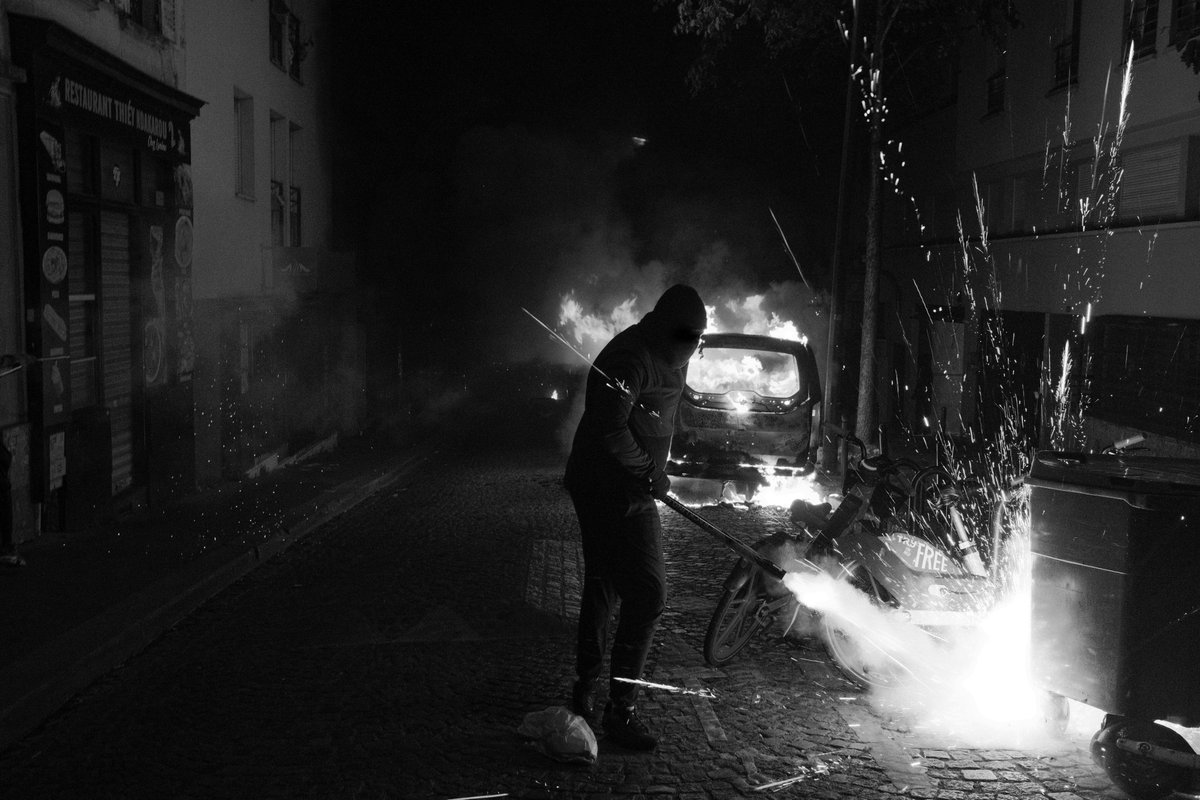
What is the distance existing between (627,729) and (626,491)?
3.28 ft

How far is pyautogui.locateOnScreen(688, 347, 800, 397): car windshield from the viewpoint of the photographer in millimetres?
12273

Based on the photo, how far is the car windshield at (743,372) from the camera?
1227 centimetres

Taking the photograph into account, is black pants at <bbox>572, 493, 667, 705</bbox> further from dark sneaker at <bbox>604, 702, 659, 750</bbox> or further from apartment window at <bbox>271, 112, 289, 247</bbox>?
apartment window at <bbox>271, 112, 289, 247</bbox>

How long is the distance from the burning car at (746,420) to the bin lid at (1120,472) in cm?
696

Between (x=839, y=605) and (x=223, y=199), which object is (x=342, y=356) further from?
(x=839, y=605)

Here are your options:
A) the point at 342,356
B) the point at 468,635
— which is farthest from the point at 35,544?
the point at 342,356

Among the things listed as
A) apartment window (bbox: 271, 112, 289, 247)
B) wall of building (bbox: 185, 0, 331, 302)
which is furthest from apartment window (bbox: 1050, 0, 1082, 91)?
apartment window (bbox: 271, 112, 289, 247)

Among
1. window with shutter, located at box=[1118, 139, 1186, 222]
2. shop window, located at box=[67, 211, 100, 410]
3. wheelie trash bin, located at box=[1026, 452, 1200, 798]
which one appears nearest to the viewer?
wheelie trash bin, located at box=[1026, 452, 1200, 798]

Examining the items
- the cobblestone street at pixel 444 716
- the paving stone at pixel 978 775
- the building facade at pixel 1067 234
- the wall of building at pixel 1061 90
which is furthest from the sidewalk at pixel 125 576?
the wall of building at pixel 1061 90

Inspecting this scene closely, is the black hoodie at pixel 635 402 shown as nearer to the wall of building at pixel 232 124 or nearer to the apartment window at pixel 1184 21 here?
the wall of building at pixel 232 124

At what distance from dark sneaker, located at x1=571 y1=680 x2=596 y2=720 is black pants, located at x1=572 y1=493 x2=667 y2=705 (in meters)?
0.05

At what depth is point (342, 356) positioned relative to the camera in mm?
21781

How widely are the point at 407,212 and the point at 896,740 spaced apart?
20.2 m

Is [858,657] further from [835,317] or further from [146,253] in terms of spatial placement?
[835,317]
